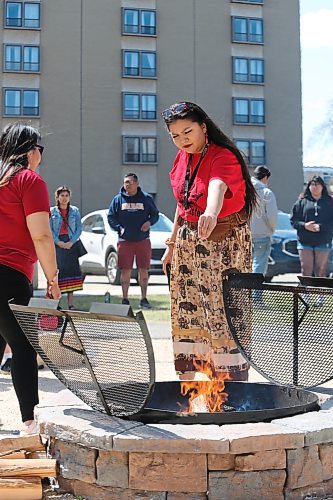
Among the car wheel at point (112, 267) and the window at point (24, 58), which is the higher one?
the window at point (24, 58)

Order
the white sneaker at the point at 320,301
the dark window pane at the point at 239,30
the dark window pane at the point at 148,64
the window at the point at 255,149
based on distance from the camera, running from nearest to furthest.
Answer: the white sneaker at the point at 320,301 → the dark window pane at the point at 148,64 → the dark window pane at the point at 239,30 → the window at the point at 255,149

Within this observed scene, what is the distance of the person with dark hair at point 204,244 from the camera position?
4145 millimetres

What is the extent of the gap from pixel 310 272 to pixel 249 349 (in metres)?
7.20

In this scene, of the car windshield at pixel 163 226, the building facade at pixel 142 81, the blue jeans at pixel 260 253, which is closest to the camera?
the blue jeans at pixel 260 253

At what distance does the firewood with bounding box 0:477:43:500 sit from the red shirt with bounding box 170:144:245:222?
1.71 m

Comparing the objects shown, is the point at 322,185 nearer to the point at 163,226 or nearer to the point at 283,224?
the point at 283,224

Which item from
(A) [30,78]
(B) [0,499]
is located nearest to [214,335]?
(B) [0,499]

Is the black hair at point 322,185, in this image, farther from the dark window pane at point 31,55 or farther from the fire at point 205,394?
the dark window pane at point 31,55

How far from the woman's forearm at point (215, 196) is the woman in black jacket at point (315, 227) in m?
7.10

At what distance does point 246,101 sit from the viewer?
122 feet

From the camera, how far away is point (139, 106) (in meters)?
35.4

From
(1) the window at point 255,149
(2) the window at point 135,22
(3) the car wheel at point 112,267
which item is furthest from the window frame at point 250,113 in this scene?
(3) the car wheel at point 112,267

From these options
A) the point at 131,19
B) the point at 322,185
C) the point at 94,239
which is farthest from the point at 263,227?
the point at 131,19

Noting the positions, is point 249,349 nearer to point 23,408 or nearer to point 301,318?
point 301,318
